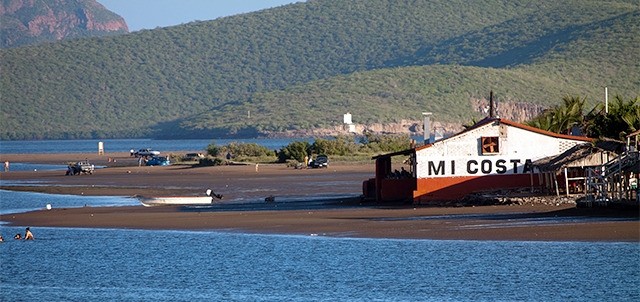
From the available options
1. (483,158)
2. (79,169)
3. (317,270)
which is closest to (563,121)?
(483,158)

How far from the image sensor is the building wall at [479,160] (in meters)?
39.1

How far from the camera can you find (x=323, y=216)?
37281mm

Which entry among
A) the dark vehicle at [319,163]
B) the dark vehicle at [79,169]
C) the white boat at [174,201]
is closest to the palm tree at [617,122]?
the white boat at [174,201]

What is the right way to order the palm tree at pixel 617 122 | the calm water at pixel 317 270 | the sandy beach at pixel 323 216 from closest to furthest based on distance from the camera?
the calm water at pixel 317 270 → the sandy beach at pixel 323 216 → the palm tree at pixel 617 122

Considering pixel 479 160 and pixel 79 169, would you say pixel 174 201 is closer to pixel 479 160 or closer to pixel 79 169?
pixel 479 160

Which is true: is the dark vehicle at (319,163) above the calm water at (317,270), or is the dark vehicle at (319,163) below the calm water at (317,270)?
above

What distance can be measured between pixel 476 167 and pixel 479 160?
0.76 ft

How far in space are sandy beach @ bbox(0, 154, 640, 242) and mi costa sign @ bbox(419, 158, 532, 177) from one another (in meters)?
1.52

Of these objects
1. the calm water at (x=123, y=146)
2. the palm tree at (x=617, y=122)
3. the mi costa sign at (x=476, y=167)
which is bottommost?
the mi costa sign at (x=476, y=167)

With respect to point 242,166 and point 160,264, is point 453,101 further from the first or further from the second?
point 160,264

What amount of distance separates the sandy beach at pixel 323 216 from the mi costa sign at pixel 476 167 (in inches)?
59.7

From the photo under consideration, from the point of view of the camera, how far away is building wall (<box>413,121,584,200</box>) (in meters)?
39.1

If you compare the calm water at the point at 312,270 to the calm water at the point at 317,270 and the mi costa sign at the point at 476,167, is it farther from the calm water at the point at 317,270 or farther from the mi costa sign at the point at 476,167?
the mi costa sign at the point at 476,167

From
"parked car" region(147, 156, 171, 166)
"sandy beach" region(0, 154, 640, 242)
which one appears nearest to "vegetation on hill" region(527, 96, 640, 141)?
"sandy beach" region(0, 154, 640, 242)
